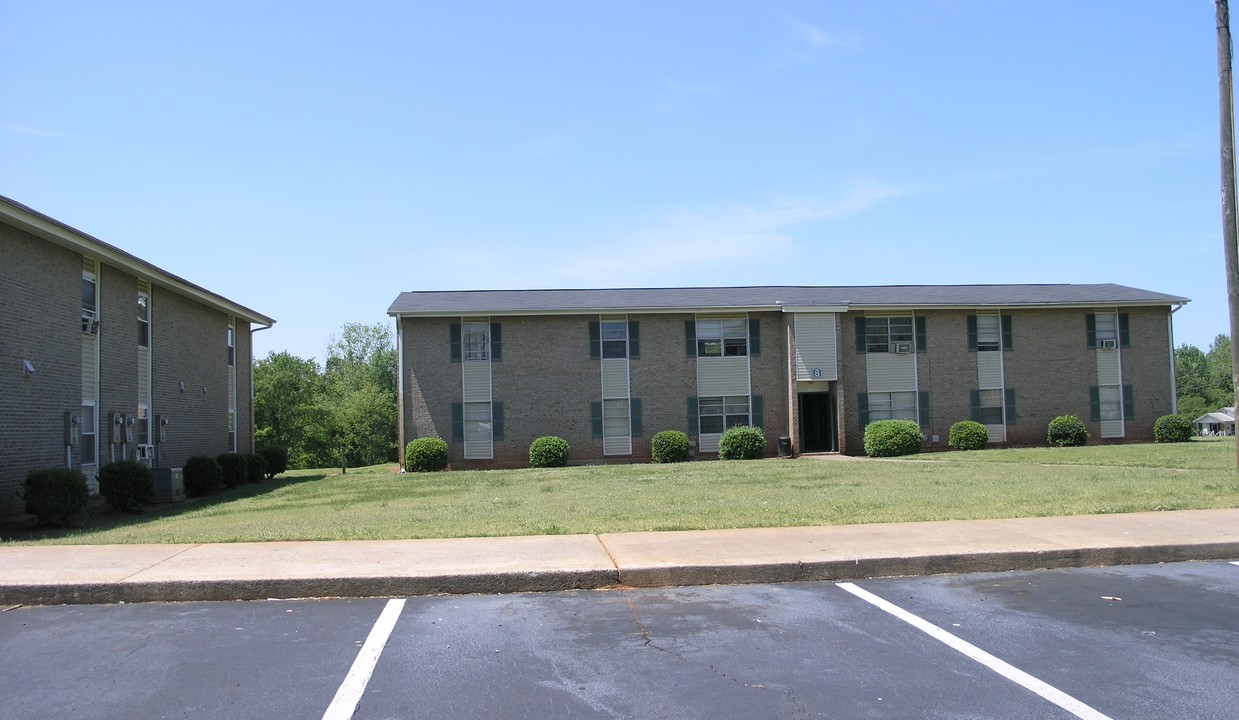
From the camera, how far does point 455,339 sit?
102 feet

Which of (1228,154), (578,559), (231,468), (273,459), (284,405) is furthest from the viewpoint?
(284,405)

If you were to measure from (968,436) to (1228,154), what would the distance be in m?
16.3

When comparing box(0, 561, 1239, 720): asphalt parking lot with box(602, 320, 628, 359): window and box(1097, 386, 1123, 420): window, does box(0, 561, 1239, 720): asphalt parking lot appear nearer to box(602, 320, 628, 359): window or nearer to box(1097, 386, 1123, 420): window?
box(602, 320, 628, 359): window

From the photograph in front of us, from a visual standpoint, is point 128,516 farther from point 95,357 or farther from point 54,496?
point 95,357

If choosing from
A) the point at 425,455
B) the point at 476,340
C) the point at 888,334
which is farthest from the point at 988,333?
the point at 425,455

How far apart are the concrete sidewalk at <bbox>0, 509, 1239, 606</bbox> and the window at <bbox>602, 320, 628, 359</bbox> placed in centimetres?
2142

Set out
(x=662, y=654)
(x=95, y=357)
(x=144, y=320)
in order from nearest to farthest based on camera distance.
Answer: (x=662, y=654) → (x=95, y=357) → (x=144, y=320)

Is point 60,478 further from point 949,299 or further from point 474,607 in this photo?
point 949,299

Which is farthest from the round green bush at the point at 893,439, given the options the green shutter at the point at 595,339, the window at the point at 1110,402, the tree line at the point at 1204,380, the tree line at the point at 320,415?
the tree line at the point at 1204,380

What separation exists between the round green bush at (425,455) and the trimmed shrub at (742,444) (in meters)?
9.25

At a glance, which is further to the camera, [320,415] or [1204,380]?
[1204,380]

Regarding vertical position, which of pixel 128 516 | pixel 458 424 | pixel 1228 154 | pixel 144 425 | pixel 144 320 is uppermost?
pixel 1228 154

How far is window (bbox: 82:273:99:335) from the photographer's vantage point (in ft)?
65.5

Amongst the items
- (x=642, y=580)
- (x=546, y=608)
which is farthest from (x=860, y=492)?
(x=546, y=608)
